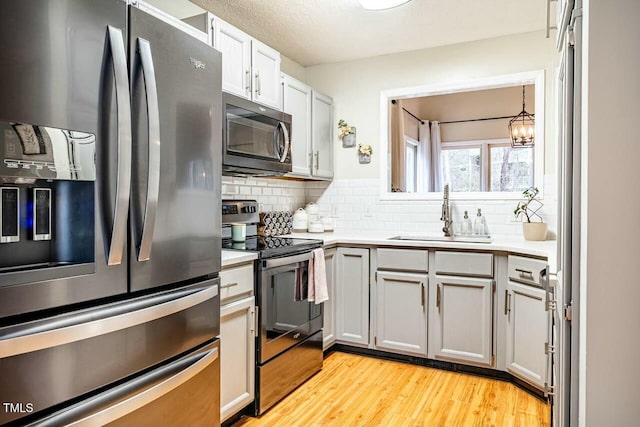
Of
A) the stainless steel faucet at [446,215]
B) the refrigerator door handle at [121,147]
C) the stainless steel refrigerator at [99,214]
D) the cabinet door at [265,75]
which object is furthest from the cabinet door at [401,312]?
the refrigerator door handle at [121,147]

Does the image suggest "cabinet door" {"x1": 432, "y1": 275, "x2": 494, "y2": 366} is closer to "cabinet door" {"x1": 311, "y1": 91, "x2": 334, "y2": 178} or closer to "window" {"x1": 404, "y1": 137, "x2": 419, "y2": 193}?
"cabinet door" {"x1": 311, "y1": 91, "x2": 334, "y2": 178}

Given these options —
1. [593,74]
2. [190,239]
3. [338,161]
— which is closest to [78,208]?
[190,239]

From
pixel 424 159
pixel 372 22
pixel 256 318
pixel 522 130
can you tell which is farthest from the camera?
pixel 424 159

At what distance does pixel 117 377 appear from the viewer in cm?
131

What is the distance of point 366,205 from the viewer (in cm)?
388

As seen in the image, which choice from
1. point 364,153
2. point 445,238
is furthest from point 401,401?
point 364,153

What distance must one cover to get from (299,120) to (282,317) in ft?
5.33

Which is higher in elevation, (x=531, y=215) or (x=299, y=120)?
(x=299, y=120)

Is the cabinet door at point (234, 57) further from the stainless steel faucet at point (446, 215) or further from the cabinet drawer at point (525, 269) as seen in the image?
the cabinet drawer at point (525, 269)

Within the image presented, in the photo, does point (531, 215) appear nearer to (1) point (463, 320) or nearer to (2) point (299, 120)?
(1) point (463, 320)

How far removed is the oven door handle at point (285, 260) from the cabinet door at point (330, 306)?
444 mm

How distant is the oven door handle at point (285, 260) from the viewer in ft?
7.62

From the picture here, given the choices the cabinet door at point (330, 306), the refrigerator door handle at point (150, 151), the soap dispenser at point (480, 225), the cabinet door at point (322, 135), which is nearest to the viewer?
the refrigerator door handle at point (150, 151)

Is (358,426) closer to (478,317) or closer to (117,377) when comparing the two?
(478,317)
